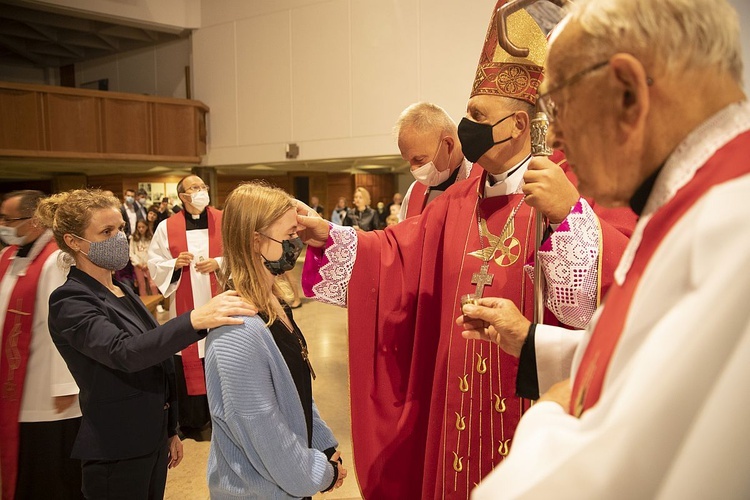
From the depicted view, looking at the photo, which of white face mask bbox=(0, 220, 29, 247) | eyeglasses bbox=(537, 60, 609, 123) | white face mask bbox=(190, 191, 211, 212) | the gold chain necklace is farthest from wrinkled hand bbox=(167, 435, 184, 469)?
white face mask bbox=(190, 191, 211, 212)

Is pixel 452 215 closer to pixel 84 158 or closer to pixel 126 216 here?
pixel 126 216

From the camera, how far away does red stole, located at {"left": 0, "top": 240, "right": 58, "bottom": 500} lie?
2.52m

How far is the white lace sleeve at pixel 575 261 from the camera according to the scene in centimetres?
146

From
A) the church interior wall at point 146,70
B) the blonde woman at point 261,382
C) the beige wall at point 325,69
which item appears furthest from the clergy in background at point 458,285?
the church interior wall at point 146,70

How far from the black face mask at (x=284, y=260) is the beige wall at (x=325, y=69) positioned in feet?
23.0

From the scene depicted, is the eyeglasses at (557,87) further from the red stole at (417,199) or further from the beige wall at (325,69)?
the beige wall at (325,69)

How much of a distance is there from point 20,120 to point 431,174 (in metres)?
9.72

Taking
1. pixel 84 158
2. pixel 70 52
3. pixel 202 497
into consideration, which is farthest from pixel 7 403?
pixel 70 52

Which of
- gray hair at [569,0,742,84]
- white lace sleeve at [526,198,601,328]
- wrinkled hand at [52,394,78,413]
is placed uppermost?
gray hair at [569,0,742,84]

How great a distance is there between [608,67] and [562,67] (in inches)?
3.0

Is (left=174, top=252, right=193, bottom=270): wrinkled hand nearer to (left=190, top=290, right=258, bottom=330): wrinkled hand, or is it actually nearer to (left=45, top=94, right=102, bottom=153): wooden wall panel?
(left=190, top=290, right=258, bottom=330): wrinkled hand

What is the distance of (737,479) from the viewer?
583mm

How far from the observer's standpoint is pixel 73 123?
1038 cm

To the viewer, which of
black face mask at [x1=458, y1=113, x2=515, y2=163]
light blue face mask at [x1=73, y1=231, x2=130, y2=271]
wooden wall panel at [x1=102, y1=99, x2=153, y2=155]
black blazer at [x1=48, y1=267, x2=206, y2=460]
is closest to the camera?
black face mask at [x1=458, y1=113, x2=515, y2=163]
